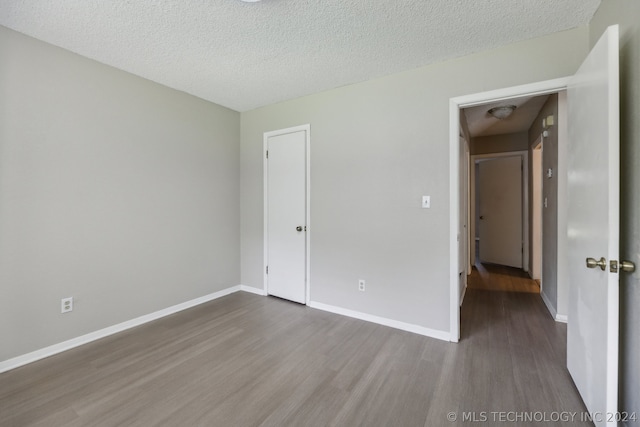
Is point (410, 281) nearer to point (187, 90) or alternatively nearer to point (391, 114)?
point (391, 114)

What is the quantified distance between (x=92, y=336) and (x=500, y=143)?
644 centimetres

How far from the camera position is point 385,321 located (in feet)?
9.06

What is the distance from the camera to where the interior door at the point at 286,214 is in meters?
3.32

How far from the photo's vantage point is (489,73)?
2281 millimetres

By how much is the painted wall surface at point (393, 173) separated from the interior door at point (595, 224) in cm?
67

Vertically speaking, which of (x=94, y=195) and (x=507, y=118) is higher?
(x=507, y=118)

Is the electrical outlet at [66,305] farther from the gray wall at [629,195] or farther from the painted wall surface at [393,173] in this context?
the gray wall at [629,195]

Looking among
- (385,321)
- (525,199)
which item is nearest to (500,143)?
A: (525,199)

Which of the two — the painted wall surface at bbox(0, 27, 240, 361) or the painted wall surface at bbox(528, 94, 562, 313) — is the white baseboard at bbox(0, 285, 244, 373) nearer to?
the painted wall surface at bbox(0, 27, 240, 361)

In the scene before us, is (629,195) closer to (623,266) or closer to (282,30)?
(623,266)

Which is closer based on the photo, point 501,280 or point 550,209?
point 550,209

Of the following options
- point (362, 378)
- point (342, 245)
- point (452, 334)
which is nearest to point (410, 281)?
point (452, 334)

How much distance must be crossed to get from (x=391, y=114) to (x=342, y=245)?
143cm

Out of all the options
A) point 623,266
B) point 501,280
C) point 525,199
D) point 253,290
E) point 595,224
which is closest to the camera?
point 623,266
